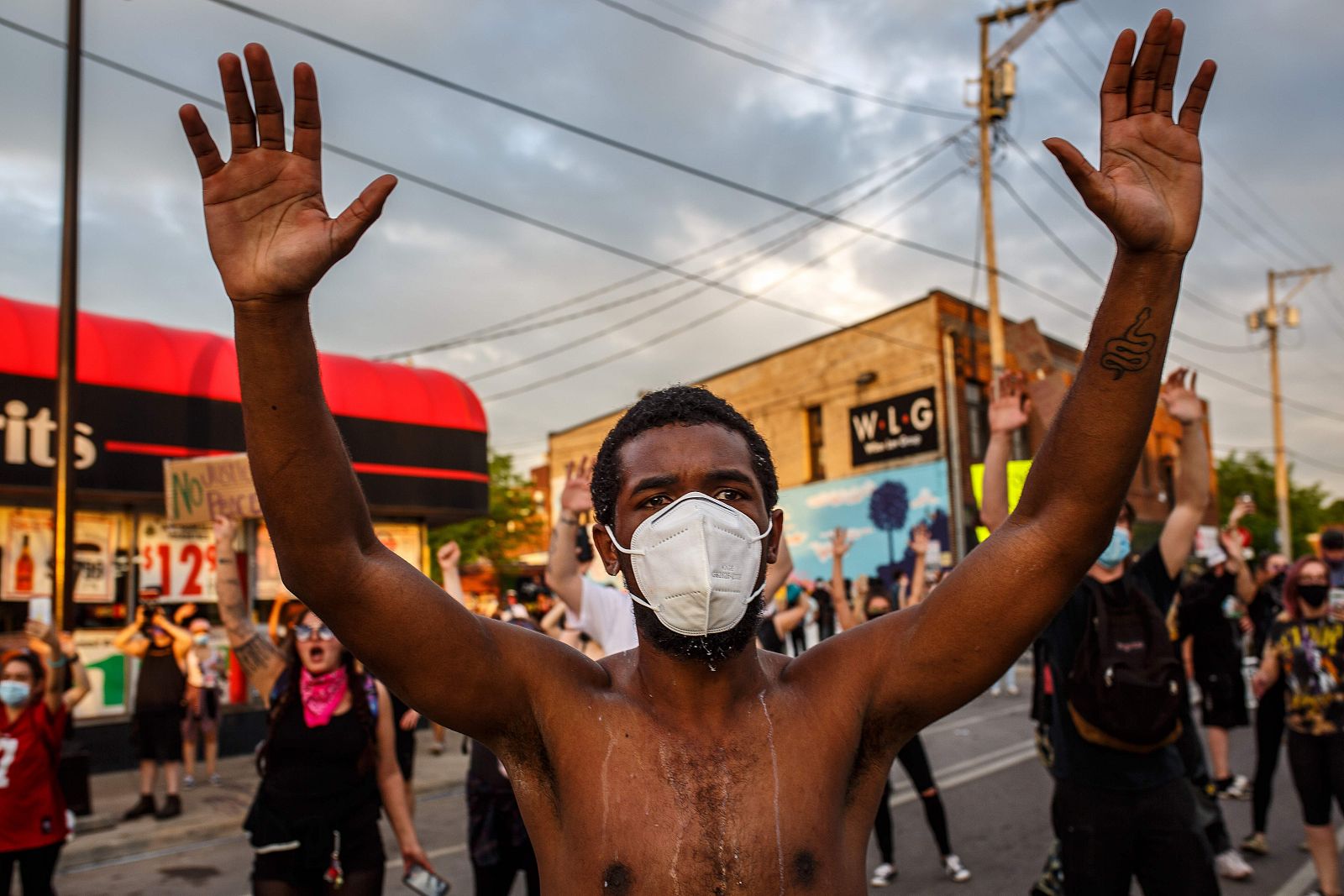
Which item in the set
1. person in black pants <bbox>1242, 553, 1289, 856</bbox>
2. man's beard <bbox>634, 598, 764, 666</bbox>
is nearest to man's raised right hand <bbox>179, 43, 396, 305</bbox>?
man's beard <bbox>634, 598, 764, 666</bbox>

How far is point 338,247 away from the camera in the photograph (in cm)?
163

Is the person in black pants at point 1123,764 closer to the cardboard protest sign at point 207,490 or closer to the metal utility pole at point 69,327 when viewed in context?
the metal utility pole at point 69,327

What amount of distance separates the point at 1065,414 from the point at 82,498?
1202 centimetres

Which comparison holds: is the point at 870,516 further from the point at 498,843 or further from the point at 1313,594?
the point at 498,843

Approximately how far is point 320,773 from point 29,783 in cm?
181

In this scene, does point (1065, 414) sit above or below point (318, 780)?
above

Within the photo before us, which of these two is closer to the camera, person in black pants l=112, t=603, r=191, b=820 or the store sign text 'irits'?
person in black pants l=112, t=603, r=191, b=820

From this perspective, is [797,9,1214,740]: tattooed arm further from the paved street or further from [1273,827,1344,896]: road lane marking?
[1273,827,1344,896]: road lane marking

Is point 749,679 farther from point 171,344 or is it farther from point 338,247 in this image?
point 171,344

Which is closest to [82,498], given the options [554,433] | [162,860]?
[162,860]

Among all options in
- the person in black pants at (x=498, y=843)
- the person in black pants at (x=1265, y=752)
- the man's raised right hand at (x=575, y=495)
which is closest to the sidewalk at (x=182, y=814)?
the person in black pants at (x=498, y=843)

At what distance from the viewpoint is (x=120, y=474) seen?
446 inches

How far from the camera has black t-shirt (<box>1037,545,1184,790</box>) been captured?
3.88 metres

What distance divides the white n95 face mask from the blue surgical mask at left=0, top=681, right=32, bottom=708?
472cm
